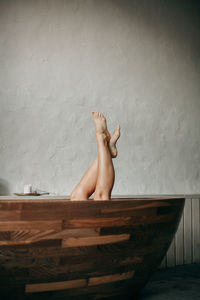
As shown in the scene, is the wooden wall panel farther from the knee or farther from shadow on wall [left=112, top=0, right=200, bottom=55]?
shadow on wall [left=112, top=0, right=200, bottom=55]

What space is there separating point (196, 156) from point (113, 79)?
0.93 metres

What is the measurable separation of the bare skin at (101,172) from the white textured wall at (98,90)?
1.76 feet

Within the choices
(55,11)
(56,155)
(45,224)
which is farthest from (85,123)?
(45,224)

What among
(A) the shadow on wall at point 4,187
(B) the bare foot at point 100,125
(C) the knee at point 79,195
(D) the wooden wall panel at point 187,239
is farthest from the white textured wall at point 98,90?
(B) the bare foot at point 100,125

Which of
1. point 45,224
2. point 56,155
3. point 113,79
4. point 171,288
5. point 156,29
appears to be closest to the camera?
point 45,224

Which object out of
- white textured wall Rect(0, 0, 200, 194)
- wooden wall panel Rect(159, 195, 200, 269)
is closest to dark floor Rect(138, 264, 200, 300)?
wooden wall panel Rect(159, 195, 200, 269)

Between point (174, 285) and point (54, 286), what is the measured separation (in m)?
0.86

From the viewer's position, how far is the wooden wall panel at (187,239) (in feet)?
7.06

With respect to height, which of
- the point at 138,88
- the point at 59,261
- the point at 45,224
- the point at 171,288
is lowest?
the point at 171,288

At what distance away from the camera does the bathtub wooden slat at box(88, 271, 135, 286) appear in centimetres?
114

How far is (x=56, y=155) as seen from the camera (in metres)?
2.01

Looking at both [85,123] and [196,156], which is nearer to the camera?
[85,123]

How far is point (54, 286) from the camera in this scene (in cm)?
110

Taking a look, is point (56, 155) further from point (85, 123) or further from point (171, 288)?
point (171, 288)
